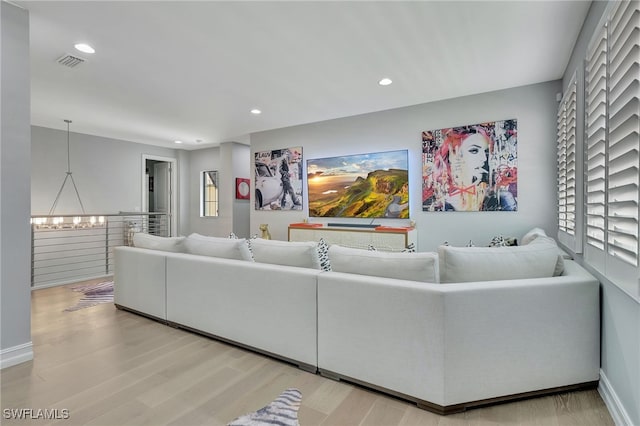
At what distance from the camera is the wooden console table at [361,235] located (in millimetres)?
4176

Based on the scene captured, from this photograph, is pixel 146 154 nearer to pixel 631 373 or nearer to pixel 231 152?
pixel 231 152

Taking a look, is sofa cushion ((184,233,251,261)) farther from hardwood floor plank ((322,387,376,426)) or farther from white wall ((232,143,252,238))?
white wall ((232,143,252,238))

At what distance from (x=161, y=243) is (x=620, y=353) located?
3.49 meters

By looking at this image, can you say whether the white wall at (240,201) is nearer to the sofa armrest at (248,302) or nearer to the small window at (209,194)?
the small window at (209,194)

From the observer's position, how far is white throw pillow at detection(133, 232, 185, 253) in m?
2.96

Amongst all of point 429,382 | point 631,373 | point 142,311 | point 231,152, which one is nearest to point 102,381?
point 142,311

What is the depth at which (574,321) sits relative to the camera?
1704 millimetres

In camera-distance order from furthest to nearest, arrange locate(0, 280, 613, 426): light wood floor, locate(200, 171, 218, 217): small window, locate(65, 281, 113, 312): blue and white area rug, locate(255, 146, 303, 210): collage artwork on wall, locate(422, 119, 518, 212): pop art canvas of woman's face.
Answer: locate(200, 171, 218, 217): small window < locate(255, 146, 303, 210): collage artwork on wall < locate(422, 119, 518, 212): pop art canvas of woman's face < locate(65, 281, 113, 312): blue and white area rug < locate(0, 280, 613, 426): light wood floor

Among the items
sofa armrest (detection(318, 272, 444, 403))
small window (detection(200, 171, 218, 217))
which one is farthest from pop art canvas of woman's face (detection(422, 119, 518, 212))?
small window (detection(200, 171, 218, 217))

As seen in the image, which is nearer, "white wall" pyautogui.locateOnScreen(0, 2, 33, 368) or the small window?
"white wall" pyautogui.locateOnScreen(0, 2, 33, 368)

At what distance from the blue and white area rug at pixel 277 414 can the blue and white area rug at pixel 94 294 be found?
9.39 ft

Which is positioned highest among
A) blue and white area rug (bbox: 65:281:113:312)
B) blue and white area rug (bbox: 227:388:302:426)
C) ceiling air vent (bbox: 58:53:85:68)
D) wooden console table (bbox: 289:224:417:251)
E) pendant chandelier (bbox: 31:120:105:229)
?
ceiling air vent (bbox: 58:53:85:68)

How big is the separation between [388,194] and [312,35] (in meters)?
2.68

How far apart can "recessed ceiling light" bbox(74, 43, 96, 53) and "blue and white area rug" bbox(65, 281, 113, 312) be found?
2.63 m
